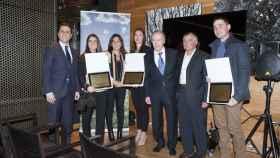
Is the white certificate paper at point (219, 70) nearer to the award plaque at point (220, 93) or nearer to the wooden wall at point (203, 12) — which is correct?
the award plaque at point (220, 93)

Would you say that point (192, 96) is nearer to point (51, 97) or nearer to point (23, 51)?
point (51, 97)

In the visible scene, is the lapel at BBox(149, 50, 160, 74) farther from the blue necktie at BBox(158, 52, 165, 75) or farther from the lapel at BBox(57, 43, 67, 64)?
the lapel at BBox(57, 43, 67, 64)

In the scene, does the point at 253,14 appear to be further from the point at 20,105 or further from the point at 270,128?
the point at 20,105

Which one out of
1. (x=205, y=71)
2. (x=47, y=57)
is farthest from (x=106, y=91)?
(x=205, y=71)

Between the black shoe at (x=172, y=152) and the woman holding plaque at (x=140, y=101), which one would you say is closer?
the black shoe at (x=172, y=152)

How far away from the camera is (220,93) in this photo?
3078mm

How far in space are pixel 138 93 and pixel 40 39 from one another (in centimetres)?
147

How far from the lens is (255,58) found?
13.0 feet

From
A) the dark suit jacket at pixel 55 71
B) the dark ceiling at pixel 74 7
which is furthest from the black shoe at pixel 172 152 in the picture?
the dark ceiling at pixel 74 7

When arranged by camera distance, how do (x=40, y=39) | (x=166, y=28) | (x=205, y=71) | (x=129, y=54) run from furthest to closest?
(x=166, y=28) → (x=40, y=39) → (x=129, y=54) → (x=205, y=71)

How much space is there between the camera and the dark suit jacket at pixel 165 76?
3555 millimetres

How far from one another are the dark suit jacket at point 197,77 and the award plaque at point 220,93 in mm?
153

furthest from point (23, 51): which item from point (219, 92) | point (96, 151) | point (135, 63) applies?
point (96, 151)

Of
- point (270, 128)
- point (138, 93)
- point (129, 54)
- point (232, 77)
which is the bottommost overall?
point (270, 128)
